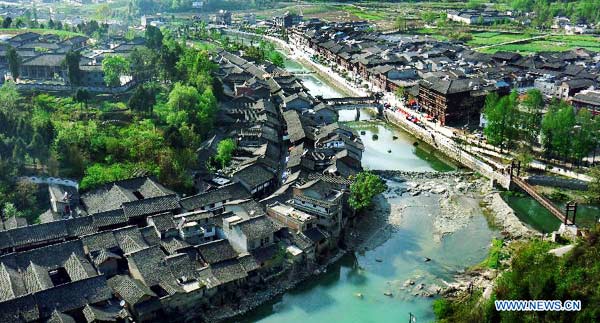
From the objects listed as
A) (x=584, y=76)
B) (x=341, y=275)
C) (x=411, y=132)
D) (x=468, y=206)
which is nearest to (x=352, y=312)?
(x=341, y=275)

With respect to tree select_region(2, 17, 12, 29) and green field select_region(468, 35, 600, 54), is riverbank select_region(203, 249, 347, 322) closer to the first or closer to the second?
tree select_region(2, 17, 12, 29)

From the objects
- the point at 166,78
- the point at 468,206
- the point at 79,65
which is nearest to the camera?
the point at 468,206

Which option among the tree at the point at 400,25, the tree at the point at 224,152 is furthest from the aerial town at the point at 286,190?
the tree at the point at 400,25

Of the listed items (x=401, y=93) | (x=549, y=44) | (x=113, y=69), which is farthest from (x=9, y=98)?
(x=549, y=44)

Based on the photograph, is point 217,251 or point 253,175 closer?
point 217,251

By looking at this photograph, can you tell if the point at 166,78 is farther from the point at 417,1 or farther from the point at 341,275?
the point at 417,1

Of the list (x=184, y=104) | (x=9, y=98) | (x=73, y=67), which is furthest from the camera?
(x=73, y=67)

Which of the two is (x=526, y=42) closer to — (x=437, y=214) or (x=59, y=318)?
(x=437, y=214)
